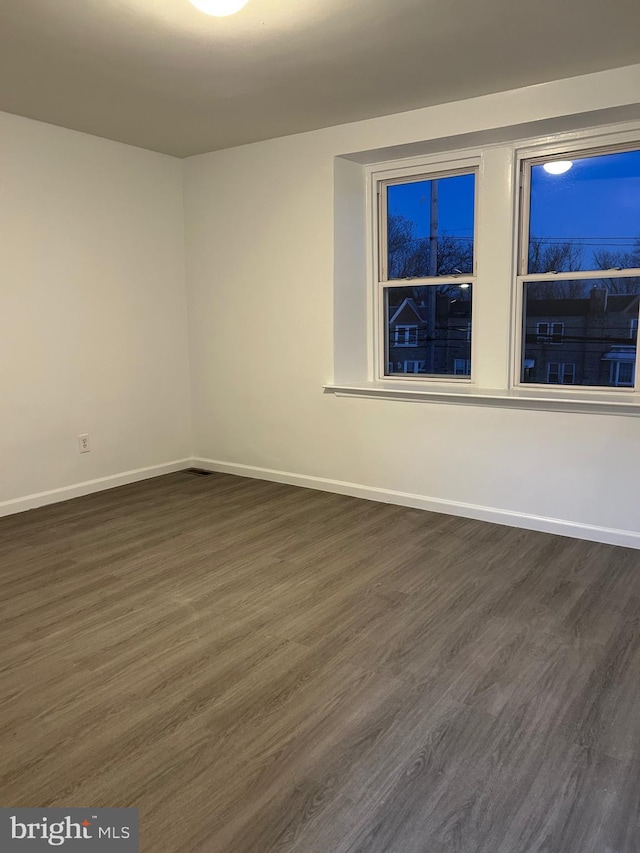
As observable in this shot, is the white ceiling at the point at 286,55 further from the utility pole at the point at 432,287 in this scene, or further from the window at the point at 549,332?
the window at the point at 549,332

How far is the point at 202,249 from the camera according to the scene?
16.1 ft

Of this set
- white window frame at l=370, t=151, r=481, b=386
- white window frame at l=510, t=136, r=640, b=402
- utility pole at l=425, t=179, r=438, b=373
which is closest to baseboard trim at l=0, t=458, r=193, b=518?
white window frame at l=370, t=151, r=481, b=386

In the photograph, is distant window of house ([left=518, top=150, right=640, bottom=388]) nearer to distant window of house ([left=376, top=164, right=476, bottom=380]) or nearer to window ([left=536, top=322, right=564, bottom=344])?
window ([left=536, top=322, right=564, bottom=344])

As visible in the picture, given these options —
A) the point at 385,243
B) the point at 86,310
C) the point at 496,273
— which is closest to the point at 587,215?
the point at 496,273

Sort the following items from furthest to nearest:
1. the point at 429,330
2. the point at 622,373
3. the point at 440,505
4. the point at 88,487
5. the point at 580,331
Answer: the point at 88,487 → the point at 429,330 → the point at 440,505 → the point at 580,331 → the point at 622,373

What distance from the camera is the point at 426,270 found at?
4.21 m

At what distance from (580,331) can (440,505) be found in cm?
135

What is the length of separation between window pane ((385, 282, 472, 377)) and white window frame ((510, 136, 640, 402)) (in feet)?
1.07

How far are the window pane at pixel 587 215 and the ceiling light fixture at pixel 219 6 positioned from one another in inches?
84.0

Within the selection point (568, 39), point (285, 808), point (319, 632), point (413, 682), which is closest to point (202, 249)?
point (568, 39)

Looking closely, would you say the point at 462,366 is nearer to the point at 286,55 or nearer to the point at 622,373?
the point at 622,373

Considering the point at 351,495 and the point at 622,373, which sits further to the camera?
the point at 351,495

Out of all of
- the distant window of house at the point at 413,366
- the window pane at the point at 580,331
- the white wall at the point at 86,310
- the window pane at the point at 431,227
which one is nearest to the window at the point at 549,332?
the window pane at the point at 580,331

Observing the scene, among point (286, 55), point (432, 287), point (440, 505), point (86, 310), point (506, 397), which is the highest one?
point (286, 55)
